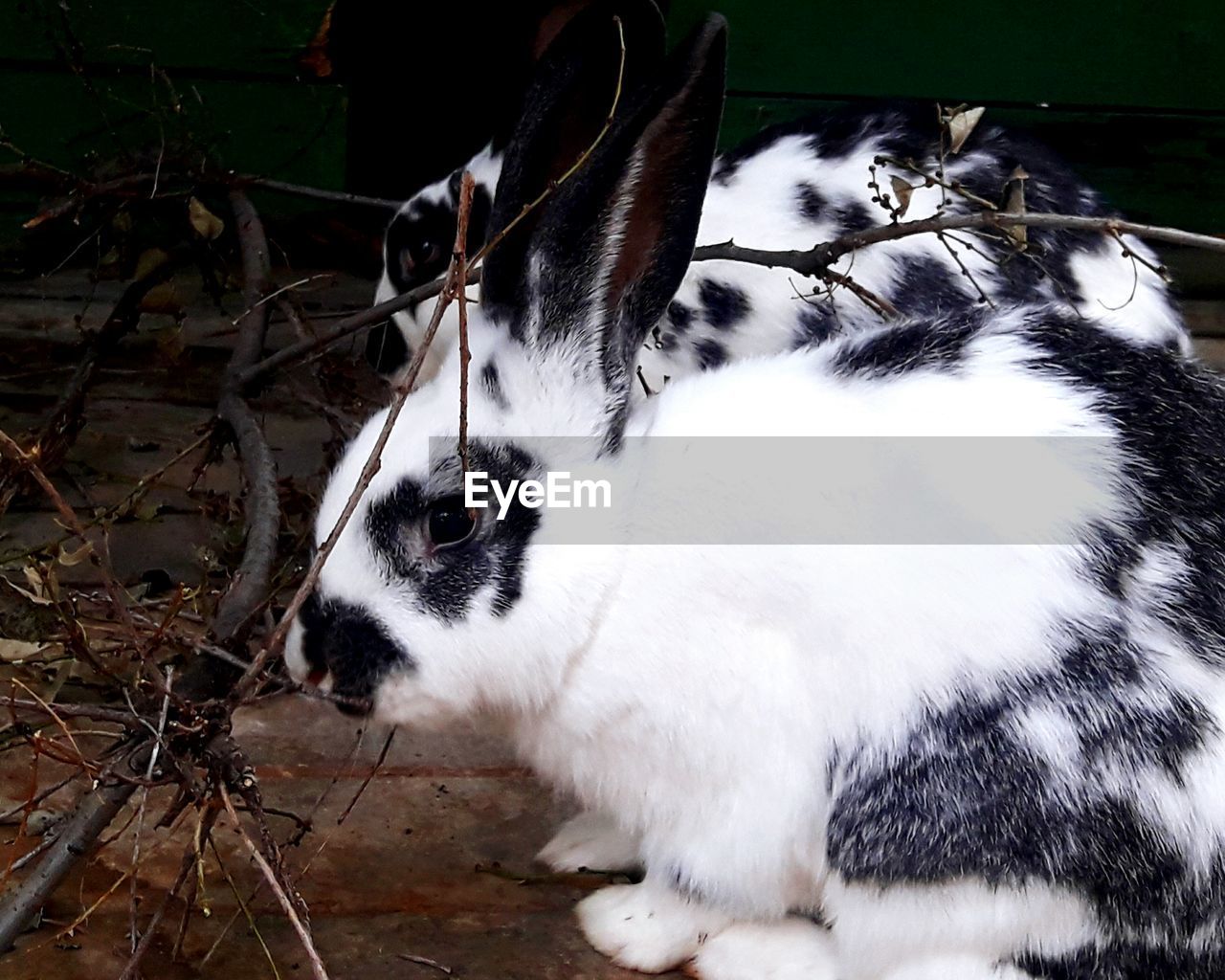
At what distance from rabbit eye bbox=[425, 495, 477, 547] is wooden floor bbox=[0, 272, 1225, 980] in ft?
1.30

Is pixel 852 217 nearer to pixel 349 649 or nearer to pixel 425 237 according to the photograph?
pixel 425 237

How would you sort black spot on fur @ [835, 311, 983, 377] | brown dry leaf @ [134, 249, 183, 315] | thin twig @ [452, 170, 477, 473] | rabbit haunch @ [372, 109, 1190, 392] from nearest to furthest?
thin twig @ [452, 170, 477, 473]
black spot on fur @ [835, 311, 983, 377]
rabbit haunch @ [372, 109, 1190, 392]
brown dry leaf @ [134, 249, 183, 315]

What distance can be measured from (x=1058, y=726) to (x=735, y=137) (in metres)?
2.01

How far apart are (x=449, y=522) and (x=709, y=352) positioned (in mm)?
787

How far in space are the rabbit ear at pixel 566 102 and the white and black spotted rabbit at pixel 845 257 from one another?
1.70 ft

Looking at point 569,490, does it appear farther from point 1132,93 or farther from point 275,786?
point 1132,93

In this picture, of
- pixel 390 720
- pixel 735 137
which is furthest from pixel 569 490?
pixel 735 137

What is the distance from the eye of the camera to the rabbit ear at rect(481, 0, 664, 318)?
1431 mm

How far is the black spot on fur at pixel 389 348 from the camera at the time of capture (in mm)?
2303

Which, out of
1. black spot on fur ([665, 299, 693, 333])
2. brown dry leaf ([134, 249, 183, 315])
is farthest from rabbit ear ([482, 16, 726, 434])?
brown dry leaf ([134, 249, 183, 315])

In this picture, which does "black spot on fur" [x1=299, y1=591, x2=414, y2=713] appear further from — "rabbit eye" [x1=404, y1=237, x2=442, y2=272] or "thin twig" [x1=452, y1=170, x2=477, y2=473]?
"rabbit eye" [x1=404, y1=237, x2=442, y2=272]

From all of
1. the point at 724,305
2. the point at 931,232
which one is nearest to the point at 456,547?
the point at 931,232

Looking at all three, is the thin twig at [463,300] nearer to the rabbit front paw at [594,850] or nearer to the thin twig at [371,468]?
the thin twig at [371,468]

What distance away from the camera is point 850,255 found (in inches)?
82.9
